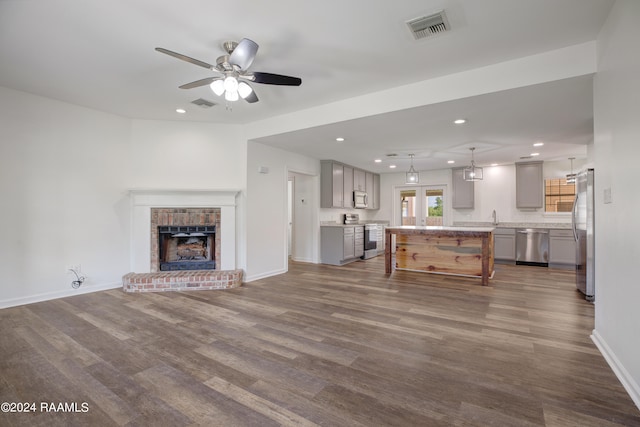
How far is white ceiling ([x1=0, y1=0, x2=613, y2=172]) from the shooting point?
224 cm

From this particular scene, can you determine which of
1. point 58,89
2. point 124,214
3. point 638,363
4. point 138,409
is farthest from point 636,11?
point 124,214

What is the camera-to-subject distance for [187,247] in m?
5.10

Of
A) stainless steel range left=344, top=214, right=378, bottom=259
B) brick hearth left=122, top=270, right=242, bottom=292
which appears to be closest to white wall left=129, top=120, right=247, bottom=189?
brick hearth left=122, top=270, right=242, bottom=292

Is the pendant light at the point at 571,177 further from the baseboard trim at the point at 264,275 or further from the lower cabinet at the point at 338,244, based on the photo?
the baseboard trim at the point at 264,275

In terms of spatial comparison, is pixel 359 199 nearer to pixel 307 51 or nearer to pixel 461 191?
pixel 461 191

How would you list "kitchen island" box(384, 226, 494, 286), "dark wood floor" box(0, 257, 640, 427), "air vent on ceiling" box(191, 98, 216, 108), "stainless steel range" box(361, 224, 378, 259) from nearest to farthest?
"dark wood floor" box(0, 257, 640, 427) < "air vent on ceiling" box(191, 98, 216, 108) < "kitchen island" box(384, 226, 494, 286) < "stainless steel range" box(361, 224, 378, 259)

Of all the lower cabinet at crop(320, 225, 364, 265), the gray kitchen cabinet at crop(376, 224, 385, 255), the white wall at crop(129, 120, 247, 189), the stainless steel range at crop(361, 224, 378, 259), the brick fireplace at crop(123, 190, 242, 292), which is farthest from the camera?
the gray kitchen cabinet at crop(376, 224, 385, 255)

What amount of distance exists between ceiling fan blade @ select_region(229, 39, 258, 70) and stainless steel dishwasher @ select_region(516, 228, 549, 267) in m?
7.00

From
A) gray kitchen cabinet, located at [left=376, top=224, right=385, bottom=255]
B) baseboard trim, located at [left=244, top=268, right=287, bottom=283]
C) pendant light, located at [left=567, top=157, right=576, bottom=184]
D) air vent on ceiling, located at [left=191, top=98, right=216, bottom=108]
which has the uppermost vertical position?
air vent on ceiling, located at [left=191, top=98, right=216, bottom=108]

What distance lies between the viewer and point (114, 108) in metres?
4.27

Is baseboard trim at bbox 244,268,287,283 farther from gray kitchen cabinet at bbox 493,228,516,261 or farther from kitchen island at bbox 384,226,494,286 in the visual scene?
gray kitchen cabinet at bbox 493,228,516,261

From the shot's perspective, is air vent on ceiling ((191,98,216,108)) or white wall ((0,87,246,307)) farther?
air vent on ceiling ((191,98,216,108))

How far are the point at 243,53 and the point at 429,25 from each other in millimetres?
1554

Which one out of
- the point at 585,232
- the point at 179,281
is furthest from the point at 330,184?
the point at 585,232
